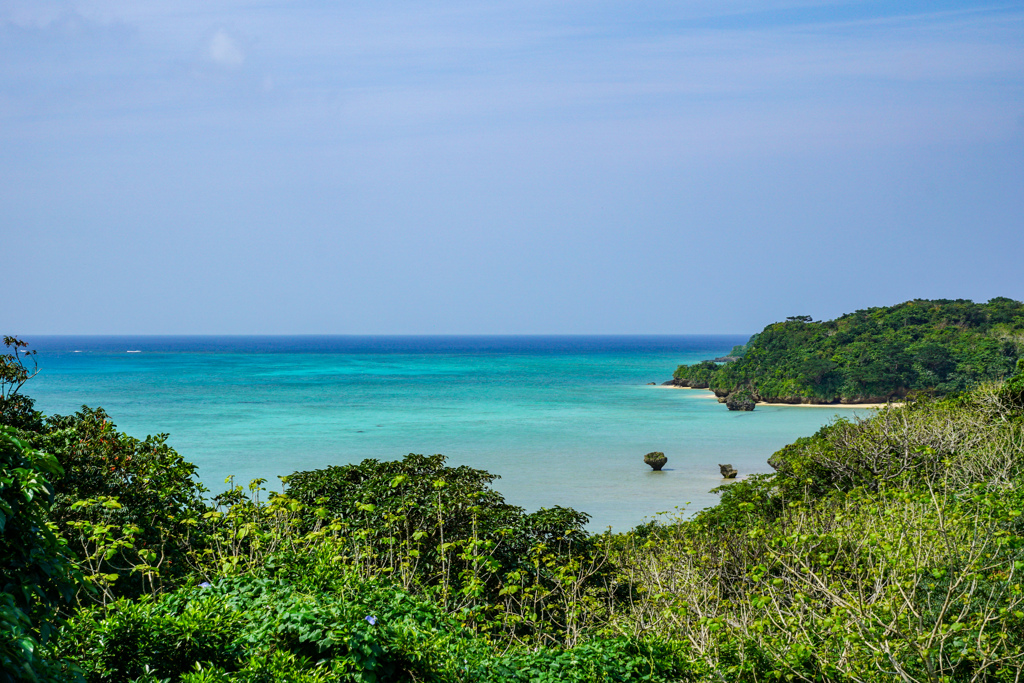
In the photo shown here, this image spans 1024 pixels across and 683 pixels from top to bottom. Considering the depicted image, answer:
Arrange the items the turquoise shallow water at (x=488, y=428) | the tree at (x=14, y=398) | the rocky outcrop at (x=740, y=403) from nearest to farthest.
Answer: the tree at (x=14, y=398), the turquoise shallow water at (x=488, y=428), the rocky outcrop at (x=740, y=403)

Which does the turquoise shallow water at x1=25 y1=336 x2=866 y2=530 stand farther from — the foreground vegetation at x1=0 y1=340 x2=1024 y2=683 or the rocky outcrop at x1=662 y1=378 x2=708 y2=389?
the foreground vegetation at x1=0 y1=340 x2=1024 y2=683

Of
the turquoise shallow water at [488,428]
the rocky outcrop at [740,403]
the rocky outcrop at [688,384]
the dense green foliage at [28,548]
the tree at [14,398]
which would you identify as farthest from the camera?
the rocky outcrop at [688,384]

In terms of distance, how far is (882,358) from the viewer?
57281mm

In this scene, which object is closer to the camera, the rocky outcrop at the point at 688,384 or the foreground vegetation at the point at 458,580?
the foreground vegetation at the point at 458,580

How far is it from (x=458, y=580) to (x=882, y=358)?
56664mm

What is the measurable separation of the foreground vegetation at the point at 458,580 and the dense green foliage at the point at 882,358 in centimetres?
4701

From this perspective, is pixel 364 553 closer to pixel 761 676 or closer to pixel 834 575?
pixel 761 676

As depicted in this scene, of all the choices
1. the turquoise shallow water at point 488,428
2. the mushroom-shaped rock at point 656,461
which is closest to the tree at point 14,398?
the turquoise shallow water at point 488,428

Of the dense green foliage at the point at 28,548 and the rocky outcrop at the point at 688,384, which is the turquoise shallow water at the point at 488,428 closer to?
the rocky outcrop at the point at 688,384

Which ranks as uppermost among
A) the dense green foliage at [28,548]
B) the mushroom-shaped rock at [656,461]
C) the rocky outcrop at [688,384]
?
the dense green foliage at [28,548]

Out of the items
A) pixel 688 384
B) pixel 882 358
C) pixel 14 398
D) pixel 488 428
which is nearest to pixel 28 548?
pixel 14 398

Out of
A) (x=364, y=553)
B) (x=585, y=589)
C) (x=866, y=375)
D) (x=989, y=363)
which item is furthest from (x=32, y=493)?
(x=989, y=363)

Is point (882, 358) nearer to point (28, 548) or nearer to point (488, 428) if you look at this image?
point (488, 428)

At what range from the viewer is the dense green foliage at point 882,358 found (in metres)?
55.6
